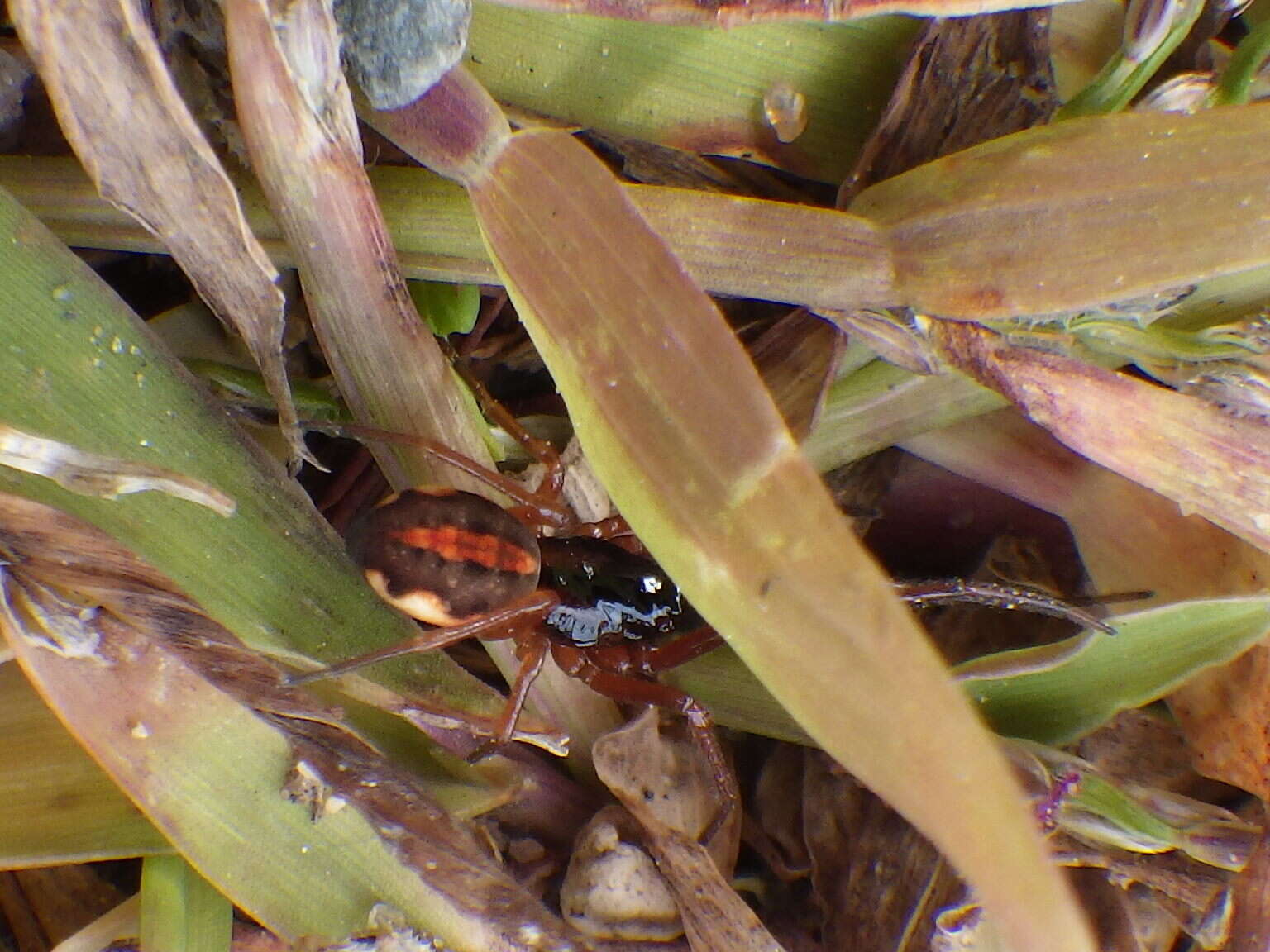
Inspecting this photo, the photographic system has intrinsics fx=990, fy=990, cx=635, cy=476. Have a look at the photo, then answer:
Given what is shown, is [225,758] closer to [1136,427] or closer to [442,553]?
[442,553]

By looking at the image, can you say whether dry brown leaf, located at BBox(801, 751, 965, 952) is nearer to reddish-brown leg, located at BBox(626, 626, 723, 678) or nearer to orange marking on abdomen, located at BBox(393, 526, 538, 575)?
reddish-brown leg, located at BBox(626, 626, 723, 678)

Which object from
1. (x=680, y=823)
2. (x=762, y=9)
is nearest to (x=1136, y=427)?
(x=762, y=9)

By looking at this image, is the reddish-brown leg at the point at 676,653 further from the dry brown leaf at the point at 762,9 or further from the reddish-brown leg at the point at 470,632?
the dry brown leaf at the point at 762,9

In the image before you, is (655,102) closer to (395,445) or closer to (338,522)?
(395,445)

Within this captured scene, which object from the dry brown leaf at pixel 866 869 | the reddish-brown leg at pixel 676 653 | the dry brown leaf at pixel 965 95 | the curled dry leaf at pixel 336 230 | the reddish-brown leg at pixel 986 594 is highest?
the dry brown leaf at pixel 965 95

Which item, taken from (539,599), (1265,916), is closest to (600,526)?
(539,599)

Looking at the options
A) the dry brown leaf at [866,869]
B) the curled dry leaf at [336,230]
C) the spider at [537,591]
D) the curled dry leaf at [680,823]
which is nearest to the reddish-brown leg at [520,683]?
the spider at [537,591]
